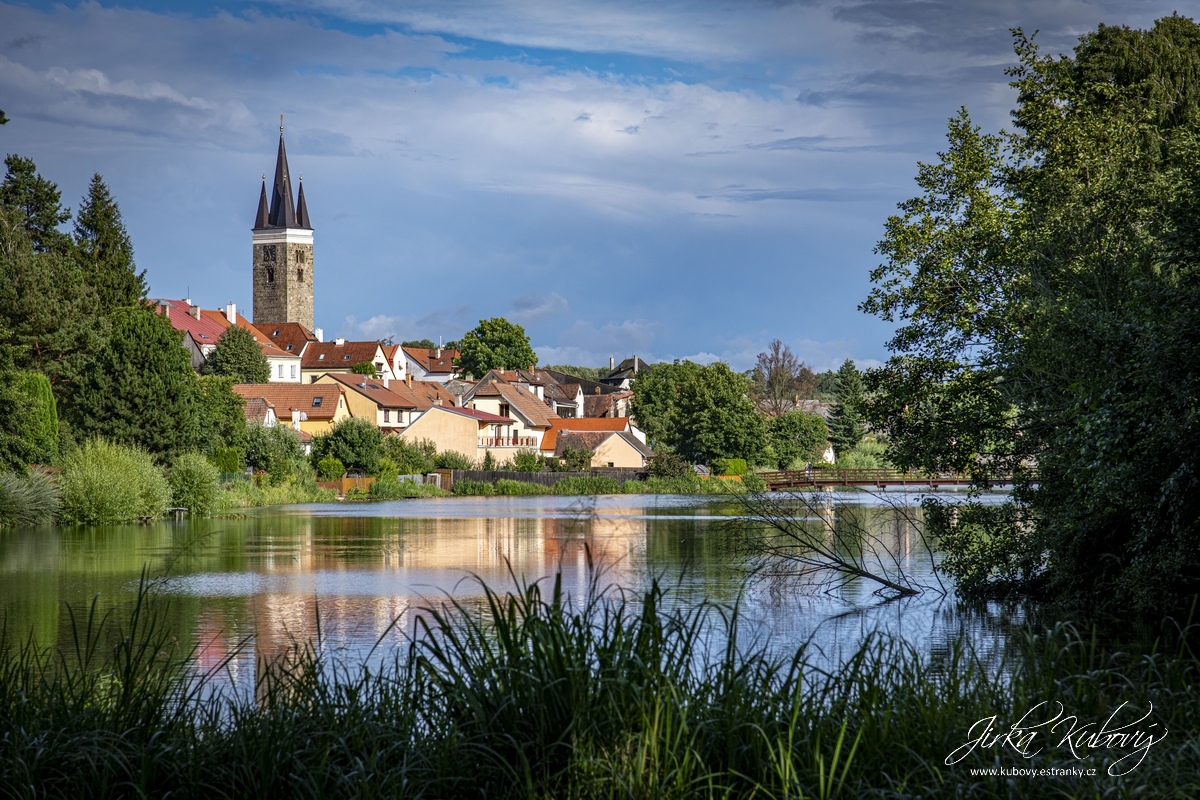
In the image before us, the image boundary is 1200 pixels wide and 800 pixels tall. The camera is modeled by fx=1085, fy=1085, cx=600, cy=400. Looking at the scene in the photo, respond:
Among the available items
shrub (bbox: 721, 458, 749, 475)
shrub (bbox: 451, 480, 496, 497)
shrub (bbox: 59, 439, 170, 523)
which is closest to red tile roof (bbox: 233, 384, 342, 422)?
shrub (bbox: 451, 480, 496, 497)

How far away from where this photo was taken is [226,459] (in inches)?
1839

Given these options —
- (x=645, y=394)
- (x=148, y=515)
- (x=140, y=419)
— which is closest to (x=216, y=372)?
(x=645, y=394)

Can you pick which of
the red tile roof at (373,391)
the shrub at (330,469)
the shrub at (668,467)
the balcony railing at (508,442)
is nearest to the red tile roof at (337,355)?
the red tile roof at (373,391)

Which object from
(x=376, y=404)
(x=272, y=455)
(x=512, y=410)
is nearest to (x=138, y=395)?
(x=272, y=455)

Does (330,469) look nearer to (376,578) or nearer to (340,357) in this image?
(376,578)

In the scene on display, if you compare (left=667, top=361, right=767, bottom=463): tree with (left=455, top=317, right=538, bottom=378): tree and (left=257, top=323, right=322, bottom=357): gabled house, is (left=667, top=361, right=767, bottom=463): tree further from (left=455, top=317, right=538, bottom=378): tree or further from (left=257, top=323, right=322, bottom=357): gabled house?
(left=257, top=323, right=322, bottom=357): gabled house

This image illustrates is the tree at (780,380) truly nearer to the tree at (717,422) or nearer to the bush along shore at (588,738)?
the tree at (717,422)

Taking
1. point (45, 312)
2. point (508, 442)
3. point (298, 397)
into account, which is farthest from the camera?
point (508, 442)

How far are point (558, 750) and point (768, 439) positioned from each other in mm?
74215

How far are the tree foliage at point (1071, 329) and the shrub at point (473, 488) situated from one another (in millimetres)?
44935

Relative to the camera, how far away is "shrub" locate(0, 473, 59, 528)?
30438mm

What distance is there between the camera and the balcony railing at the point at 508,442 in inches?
3415

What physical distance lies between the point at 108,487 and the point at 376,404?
47.1 metres

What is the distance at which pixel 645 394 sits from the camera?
351ft
